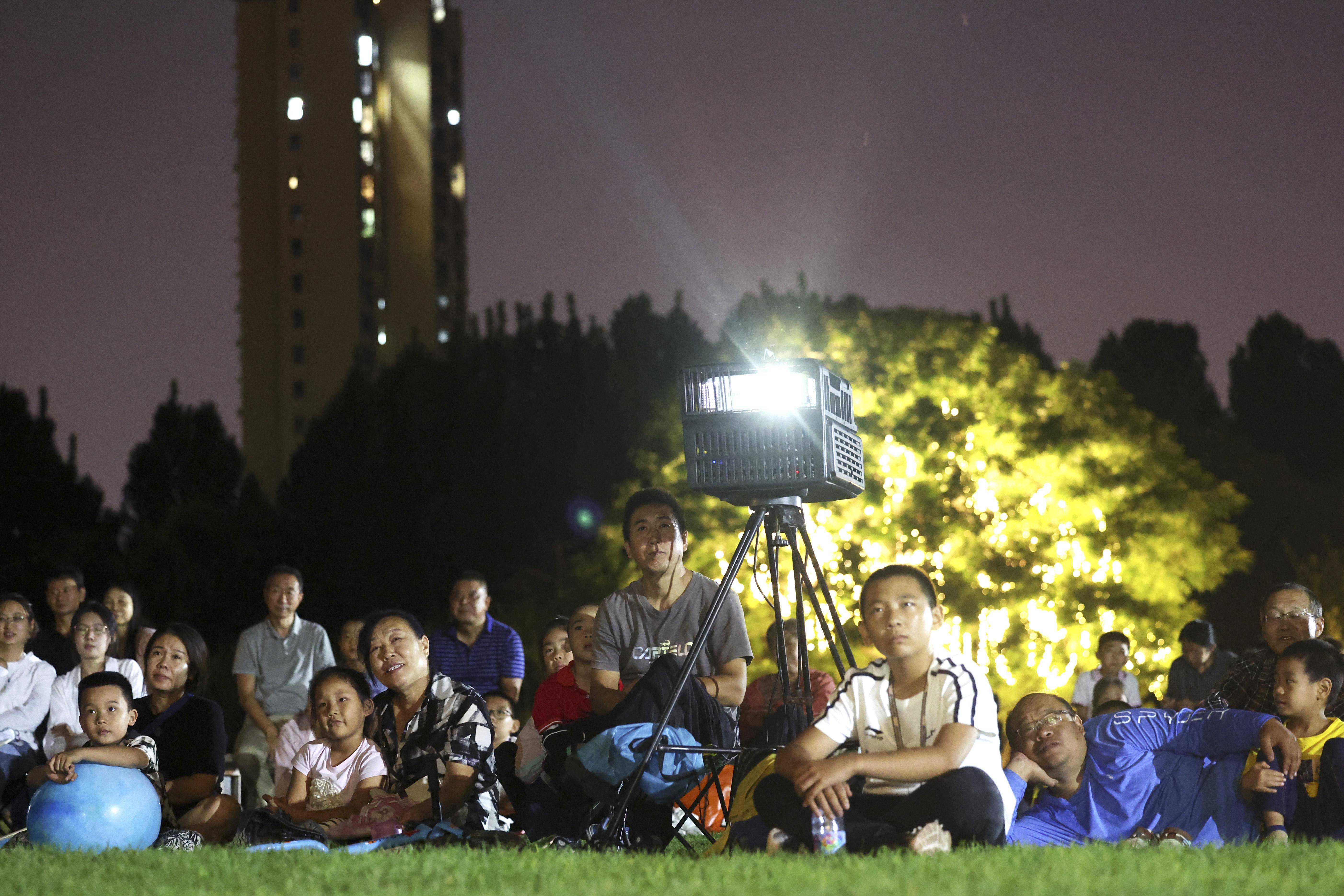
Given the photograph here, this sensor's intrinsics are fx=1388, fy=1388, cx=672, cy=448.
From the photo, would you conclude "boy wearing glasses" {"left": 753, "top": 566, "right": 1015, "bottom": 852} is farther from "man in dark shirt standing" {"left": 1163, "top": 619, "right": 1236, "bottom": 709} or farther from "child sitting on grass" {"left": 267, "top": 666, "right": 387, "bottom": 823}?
"man in dark shirt standing" {"left": 1163, "top": 619, "right": 1236, "bottom": 709}

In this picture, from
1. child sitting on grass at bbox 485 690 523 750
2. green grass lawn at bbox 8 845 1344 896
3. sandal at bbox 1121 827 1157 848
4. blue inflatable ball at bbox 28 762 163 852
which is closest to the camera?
green grass lawn at bbox 8 845 1344 896

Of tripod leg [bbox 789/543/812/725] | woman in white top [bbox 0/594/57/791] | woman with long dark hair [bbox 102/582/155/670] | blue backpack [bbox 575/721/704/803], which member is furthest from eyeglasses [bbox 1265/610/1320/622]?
woman with long dark hair [bbox 102/582/155/670]

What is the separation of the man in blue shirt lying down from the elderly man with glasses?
2.32 feet

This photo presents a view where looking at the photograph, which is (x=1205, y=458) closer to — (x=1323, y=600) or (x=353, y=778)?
(x=1323, y=600)

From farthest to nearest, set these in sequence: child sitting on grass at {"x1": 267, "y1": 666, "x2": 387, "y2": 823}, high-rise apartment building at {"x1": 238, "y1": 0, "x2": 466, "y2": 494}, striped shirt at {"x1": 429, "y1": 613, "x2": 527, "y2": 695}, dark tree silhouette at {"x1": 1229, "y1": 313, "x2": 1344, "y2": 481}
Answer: high-rise apartment building at {"x1": 238, "y1": 0, "x2": 466, "y2": 494} → dark tree silhouette at {"x1": 1229, "y1": 313, "x2": 1344, "y2": 481} → striped shirt at {"x1": 429, "y1": 613, "x2": 527, "y2": 695} → child sitting on grass at {"x1": 267, "y1": 666, "x2": 387, "y2": 823}

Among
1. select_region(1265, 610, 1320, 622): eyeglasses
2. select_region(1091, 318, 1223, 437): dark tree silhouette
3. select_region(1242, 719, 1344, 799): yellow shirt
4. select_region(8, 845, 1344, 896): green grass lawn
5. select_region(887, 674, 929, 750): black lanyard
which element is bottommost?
select_region(8, 845, 1344, 896): green grass lawn

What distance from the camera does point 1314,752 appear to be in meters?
5.61

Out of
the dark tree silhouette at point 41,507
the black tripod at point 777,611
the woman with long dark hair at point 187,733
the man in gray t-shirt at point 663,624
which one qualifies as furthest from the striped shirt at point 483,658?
the dark tree silhouette at point 41,507

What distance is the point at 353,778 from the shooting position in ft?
21.4

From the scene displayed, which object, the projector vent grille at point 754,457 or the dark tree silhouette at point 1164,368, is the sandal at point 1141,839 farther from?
the dark tree silhouette at point 1164,368

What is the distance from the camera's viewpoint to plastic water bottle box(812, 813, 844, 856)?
4.73m

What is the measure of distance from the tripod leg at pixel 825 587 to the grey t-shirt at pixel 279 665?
15.6ft

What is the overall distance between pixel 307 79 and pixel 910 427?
50453 millimetres

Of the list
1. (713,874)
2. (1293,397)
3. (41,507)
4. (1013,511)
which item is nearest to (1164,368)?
(1293,397)
